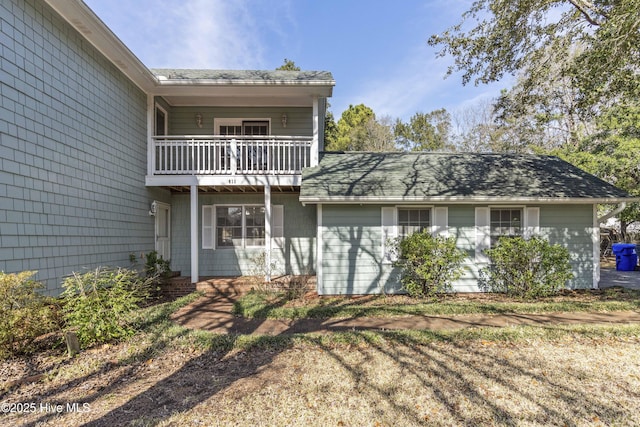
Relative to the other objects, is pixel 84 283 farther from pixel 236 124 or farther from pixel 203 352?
pixel 236 124

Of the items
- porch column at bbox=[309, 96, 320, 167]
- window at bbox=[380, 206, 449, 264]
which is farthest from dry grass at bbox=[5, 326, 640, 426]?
porch column at bbox=[309, 96, 320, 167]

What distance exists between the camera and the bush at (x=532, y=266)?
755 centimetres

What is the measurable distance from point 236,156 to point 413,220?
5056mm

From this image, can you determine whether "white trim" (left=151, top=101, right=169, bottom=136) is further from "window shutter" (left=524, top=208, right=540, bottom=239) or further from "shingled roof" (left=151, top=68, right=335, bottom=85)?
"window shutter" (left=524, top=208, right=540, bottom=239)

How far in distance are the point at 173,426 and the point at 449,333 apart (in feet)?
12.9

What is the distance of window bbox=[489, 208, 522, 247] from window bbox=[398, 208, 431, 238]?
1.66 metres

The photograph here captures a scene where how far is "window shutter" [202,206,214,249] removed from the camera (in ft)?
32.2

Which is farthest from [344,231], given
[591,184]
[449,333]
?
[591,184]

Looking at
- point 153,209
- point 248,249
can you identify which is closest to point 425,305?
point 248,249

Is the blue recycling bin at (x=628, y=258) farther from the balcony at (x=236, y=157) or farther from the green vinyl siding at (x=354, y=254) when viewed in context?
the balcony at (x=236, y=157)

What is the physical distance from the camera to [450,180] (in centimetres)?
853

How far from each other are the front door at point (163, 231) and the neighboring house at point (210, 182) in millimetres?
55

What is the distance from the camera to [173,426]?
2.90 meters

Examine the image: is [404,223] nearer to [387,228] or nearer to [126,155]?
[387,228]
